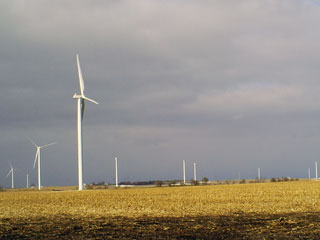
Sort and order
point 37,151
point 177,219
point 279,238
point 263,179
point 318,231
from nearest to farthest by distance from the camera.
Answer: point 279,238
point 318,231
point 177,219
point 37,151
point 263,179

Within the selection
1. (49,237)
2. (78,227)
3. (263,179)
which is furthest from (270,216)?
(263,179)

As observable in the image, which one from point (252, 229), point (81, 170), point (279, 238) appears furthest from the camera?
point (81, 170)

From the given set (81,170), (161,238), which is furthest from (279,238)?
(81,170)

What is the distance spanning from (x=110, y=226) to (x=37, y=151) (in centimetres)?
8774

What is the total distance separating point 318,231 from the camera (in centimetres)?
2105

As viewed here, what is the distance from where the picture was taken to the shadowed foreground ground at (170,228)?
20281 millimetres

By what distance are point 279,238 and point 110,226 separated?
8.52 metres

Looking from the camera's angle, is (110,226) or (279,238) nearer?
(279,238)

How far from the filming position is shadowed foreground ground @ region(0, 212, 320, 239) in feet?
66.5

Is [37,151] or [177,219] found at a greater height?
[37,151]

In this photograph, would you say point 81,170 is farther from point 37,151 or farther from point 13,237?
point 13,237

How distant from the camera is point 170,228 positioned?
23125mm

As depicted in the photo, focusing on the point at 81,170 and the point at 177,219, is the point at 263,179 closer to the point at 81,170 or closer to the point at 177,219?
the point at 81,170

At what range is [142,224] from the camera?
25.0m
